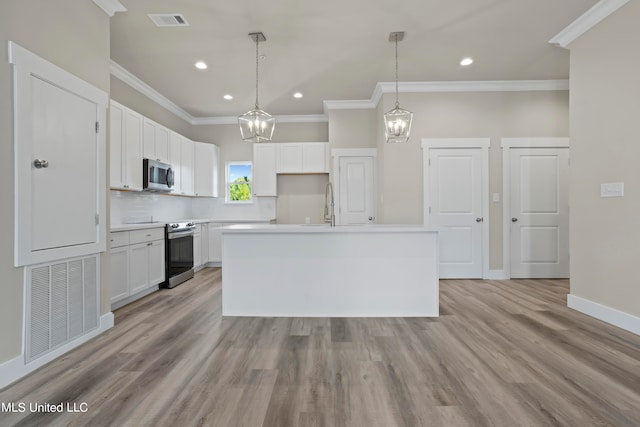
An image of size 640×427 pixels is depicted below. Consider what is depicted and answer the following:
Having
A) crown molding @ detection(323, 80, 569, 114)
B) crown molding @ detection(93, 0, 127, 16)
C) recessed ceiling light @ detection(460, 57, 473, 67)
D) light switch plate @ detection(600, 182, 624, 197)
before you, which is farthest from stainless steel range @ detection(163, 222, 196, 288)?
light switch plate @ detection(600, 182, 624, 197)

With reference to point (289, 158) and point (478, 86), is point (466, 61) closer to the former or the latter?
point (478, 86)

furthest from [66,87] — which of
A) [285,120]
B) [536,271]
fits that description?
[536,271]

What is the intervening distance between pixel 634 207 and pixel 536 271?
2.28 m

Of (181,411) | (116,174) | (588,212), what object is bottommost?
(181,411)

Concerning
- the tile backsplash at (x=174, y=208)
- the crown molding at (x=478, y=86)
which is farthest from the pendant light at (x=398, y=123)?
the tile backsplash at (x=174, y=208)

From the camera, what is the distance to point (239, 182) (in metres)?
6.42

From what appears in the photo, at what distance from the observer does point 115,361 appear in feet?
7.22

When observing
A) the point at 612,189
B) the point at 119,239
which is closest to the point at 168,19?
the point at 119,239

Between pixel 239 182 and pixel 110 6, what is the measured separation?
3.85 metres

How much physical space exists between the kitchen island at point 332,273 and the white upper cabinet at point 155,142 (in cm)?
232

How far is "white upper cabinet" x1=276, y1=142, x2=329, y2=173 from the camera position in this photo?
19.3 ft

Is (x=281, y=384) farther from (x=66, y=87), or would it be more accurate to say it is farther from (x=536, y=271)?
(x=536, y=271)

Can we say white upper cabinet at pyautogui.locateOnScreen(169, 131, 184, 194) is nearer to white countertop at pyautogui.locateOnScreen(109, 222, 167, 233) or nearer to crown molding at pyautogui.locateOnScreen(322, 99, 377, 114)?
white countertop at pyautogui.locateOnScreen(109, 222, 167, 233)

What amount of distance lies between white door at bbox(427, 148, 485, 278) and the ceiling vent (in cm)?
362
